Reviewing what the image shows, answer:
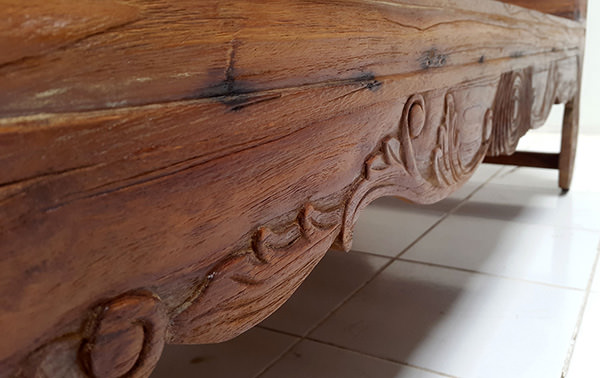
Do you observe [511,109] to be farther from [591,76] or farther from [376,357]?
[591,76]

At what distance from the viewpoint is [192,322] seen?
20.0 inches

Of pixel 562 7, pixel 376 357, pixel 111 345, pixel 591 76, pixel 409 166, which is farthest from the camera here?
pixel 591 76

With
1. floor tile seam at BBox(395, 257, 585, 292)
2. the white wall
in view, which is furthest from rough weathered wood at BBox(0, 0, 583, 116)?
the white wall

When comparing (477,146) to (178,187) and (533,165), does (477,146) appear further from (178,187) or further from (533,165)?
(533,165)

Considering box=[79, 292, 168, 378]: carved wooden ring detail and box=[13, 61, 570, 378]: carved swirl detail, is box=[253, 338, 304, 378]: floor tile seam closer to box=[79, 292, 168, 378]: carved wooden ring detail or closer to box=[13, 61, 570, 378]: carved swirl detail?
box=[13, 61, 570, 378]: carved swirl detail

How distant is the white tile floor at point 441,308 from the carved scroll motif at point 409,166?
0.30 meters

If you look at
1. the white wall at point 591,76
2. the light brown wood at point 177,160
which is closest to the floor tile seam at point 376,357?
the light brown wood at point 177,160

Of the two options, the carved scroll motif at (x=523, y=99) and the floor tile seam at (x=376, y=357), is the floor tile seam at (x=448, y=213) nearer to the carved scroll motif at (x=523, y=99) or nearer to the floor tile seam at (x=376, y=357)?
the carved scroll motif at (x=523, y=99)

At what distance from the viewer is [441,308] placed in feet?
4.20

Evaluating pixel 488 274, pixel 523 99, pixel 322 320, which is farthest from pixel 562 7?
pixel 322 320

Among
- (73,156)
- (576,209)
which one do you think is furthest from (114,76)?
(576,209)

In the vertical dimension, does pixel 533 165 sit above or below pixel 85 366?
below

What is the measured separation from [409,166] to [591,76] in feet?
9.31

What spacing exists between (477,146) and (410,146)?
1.28ft
